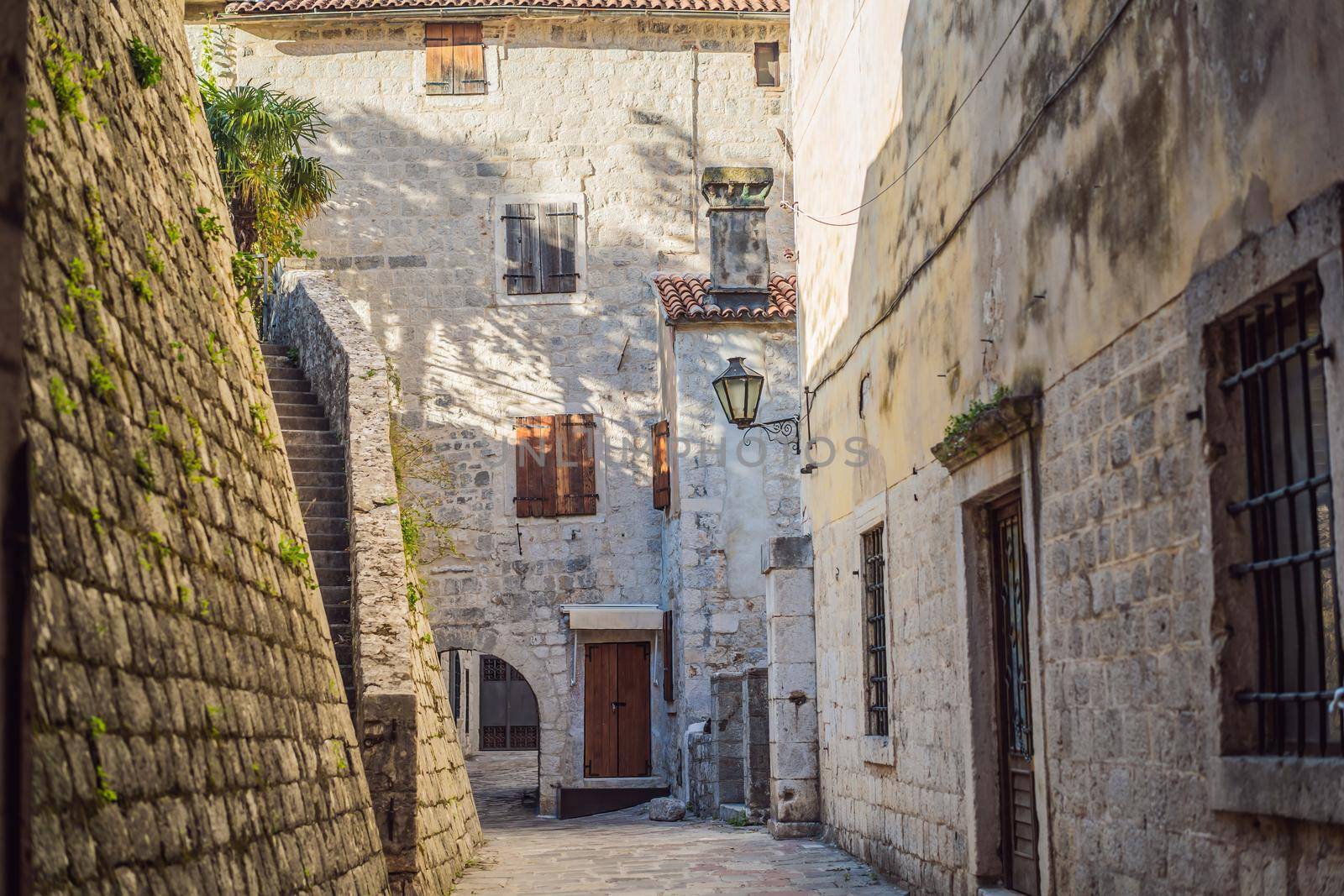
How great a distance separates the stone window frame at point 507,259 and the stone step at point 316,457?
339 inches

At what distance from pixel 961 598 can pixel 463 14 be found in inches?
599

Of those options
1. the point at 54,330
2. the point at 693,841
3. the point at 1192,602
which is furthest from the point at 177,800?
the point at 693,841

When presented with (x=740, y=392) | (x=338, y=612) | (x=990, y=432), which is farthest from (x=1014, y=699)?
(x=740, y=392)

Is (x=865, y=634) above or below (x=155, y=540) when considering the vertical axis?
below

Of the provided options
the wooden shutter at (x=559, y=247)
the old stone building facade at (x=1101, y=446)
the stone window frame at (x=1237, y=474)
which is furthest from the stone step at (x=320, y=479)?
the wooden shutter at (x=559, y=247)

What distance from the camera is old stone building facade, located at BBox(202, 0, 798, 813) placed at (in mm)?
19484

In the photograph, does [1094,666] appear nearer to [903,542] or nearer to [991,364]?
[991,364]

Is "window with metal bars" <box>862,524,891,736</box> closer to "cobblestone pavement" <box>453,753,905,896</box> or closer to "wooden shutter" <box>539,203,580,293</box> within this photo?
"cobblestone pavement" <box>453,753,905,896</box>

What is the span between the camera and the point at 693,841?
12.3 m

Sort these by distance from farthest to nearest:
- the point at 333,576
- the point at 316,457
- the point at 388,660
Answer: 1. the point at 316,457
2. the point at 333,576
3. the point at 388,660

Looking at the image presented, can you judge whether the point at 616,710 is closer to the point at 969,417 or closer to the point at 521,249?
the point at 521,249

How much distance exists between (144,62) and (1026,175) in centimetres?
381

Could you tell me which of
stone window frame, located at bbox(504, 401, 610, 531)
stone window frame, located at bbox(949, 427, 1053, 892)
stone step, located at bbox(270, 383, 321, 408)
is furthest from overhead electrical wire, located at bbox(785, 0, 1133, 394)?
stone window frame, located at bbox(504, 401, 610, 531)

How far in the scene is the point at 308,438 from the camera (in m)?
12.0
